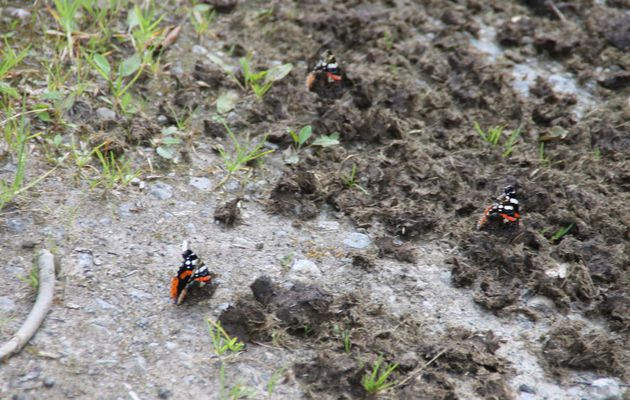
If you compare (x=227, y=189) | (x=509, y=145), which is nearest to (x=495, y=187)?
(x=509, y=145)

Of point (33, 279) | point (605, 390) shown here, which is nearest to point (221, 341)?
point (33, 279)

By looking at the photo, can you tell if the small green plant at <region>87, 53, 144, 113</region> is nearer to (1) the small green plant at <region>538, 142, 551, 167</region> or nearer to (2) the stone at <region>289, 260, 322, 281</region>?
(2) the stone at <region>289, 260, 322, 281</region>

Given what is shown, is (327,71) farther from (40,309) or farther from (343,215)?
(40,309)

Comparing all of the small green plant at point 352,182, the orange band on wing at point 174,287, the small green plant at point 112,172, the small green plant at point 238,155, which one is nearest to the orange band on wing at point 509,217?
the small green plant at point 352,182

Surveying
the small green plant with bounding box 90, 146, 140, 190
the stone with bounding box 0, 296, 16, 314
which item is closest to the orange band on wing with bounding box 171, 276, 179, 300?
the stone with bounding box 0, 296, 16, 314

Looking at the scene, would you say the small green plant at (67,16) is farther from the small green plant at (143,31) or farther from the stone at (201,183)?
the stone at (201,183)

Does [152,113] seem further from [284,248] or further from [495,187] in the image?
[495,187]

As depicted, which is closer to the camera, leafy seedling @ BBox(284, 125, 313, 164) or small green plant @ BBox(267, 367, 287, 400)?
small green plant @ BBox(267, 367, 287, 400)
